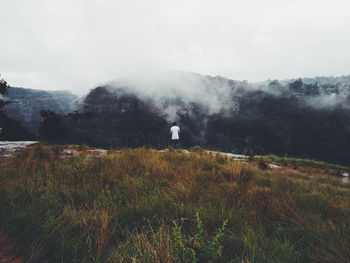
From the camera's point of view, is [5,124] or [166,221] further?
[5,124]

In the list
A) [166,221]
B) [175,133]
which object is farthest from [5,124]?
[166,221]

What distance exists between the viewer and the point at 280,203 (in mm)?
2697

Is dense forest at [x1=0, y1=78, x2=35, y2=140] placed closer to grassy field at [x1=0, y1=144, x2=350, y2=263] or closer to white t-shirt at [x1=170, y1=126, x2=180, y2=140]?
white t-shirt at [x1=170, y1=126, x2=180, y2=140]

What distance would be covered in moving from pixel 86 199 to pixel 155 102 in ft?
571

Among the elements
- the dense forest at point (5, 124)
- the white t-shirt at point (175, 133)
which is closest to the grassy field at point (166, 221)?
the white t-shirt at point (175, 133)

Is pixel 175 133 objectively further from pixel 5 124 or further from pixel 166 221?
pixel 5 124

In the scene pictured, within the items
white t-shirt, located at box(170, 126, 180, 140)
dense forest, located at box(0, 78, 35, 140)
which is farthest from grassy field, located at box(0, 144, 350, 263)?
dense forest, located at box(0, 78, 35, 140)

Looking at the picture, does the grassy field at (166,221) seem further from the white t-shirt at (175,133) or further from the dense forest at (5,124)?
the dense forest at (5,124)

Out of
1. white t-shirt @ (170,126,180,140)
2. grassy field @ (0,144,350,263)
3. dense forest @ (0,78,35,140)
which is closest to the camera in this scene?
grassy field @ (0,144,350,263)

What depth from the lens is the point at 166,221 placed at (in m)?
2.21

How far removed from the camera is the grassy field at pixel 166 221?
1.66 m

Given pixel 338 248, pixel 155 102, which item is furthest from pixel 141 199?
pixel 155 102

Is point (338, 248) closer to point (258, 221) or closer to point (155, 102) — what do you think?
point (258, 221)

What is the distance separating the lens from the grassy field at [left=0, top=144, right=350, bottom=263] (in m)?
1.66
